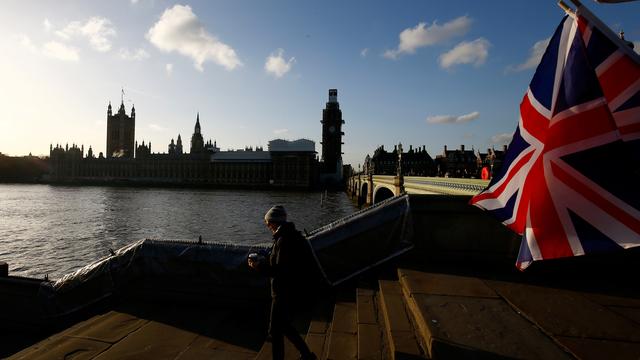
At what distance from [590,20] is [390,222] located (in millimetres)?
3515

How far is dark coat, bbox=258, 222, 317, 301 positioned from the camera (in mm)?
3359

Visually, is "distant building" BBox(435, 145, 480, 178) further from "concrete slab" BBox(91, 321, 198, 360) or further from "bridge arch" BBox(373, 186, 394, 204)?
"concrete slab" BBox(91, 321, 198, 360)

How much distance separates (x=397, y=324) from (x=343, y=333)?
2.47ft

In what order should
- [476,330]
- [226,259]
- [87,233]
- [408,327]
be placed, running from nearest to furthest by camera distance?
1. [476,330]
2. [408,327]
3. [226,259]
4. [87,233]

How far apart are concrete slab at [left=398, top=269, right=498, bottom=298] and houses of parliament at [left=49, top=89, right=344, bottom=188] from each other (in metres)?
112

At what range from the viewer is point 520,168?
3570 mm

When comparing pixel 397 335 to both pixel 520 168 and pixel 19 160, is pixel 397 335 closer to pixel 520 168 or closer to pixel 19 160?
pixel 520 168

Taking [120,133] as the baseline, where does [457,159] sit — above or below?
below

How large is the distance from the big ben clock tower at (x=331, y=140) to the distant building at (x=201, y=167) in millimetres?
6048

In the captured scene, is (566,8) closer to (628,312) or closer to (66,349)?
(628,312)

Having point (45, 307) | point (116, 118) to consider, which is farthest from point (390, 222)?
point (116, 118)

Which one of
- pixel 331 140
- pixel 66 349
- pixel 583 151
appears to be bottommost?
pixel 66 349

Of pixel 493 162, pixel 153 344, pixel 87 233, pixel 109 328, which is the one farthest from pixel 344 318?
pixel 87 233

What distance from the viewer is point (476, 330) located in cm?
321
